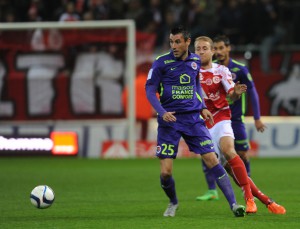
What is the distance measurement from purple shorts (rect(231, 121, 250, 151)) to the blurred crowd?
28.9 ft

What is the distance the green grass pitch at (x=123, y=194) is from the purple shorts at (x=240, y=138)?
2.23 feet

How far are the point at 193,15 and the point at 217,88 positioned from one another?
426 inches

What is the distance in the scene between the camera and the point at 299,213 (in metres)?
9.48

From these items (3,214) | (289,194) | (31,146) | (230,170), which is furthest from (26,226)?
(31,146)

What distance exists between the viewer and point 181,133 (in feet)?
30.5

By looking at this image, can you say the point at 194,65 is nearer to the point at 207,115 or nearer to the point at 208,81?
the point at 207,115

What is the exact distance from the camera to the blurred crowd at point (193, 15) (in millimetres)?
20297

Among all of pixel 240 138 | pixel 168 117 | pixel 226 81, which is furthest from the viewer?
pixel 240 138

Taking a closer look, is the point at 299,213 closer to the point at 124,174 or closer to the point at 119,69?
the point at 124,174

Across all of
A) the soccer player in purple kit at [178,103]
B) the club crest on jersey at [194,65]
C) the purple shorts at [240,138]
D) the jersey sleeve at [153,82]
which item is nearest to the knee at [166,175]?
the soccer player in purple kit at [178,103]

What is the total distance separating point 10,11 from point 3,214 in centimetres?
1148

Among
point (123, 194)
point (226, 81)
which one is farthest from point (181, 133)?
point (123, 194)

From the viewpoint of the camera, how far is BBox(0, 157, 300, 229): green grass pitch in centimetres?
890

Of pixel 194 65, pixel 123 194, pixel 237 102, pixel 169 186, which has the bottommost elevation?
pixel 123 194
